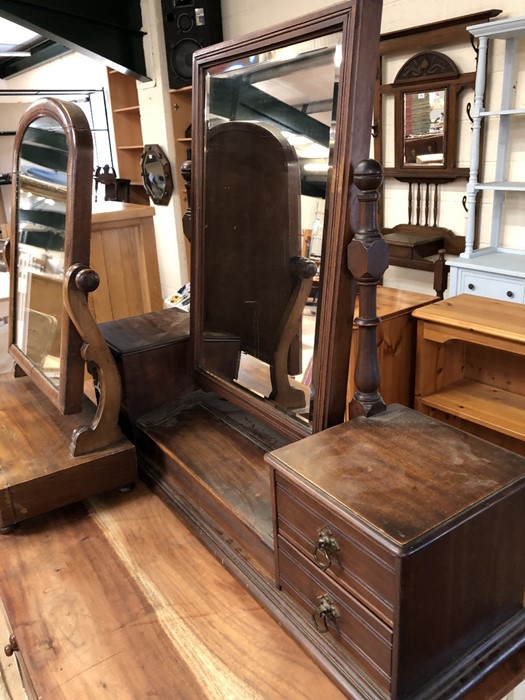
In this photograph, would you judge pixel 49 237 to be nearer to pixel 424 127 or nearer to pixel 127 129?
pixel 424 127

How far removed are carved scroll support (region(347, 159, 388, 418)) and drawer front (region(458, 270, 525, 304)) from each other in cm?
165

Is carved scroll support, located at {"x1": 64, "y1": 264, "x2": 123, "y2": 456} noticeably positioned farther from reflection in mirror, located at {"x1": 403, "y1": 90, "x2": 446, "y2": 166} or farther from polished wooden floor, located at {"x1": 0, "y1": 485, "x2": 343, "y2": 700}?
reflection in mirror, located at {"x1": 403, "y1": 90, "x2": 446, "y2": 166}

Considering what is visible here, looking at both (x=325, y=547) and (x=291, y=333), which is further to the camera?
(x=291, y=333)

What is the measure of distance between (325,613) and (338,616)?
0.07 feet

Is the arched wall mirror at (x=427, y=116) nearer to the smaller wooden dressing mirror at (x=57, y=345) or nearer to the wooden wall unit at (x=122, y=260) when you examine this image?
the wooden wall unit at (x=122, y=260)

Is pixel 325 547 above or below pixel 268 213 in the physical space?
below

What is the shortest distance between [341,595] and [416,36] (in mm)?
2680

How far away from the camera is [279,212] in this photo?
0.97 metres

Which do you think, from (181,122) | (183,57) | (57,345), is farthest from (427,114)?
(57,345)

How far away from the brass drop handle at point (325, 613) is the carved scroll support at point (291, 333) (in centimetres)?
31

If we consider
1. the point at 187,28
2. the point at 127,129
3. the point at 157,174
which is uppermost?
the point at 187,28

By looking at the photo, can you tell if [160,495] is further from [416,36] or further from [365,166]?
[416,36]

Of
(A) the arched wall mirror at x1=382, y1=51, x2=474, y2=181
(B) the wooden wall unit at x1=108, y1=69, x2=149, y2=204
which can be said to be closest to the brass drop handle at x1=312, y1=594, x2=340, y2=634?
(A) the arched wall mirror at x1=382, y1=51, x2=474, y2=181

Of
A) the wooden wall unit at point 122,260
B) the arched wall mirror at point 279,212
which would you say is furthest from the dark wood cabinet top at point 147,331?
the wooden wall unit at point 122,260
